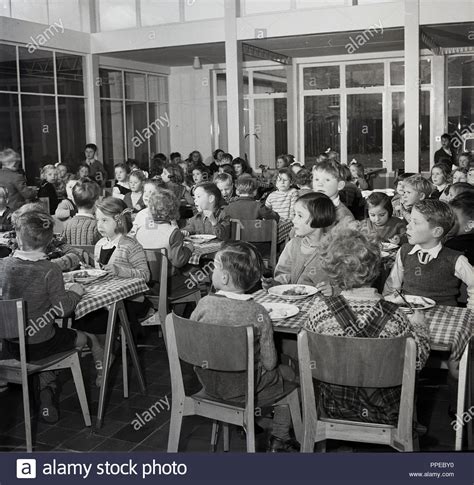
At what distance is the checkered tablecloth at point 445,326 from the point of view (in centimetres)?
276

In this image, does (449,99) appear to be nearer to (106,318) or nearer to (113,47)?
(113,47)

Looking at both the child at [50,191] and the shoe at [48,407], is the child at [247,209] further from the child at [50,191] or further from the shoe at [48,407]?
the shoe at [48,407]

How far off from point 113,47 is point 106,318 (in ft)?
36.4

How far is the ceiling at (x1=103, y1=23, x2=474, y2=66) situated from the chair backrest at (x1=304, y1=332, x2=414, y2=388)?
1058 cm

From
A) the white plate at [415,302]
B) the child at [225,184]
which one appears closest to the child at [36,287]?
the white plate at [415,302]

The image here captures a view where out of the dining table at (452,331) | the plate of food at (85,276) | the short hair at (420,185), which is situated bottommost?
the dining table at (452,331)

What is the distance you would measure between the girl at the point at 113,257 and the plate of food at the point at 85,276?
0.32 ft

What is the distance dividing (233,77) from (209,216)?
7338mm

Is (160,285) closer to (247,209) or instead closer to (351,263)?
(351,263)


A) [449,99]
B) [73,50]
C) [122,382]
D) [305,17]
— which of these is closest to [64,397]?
[122,382]

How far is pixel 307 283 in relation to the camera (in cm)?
398

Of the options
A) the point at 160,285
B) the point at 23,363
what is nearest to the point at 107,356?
the point at 23,363

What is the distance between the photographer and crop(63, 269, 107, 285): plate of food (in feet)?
13.0

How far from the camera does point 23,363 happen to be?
11.1ft
